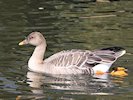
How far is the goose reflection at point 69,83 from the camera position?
1251 centimetres

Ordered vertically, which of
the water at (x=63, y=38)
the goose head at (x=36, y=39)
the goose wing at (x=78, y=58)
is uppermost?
the goose head at (x=36, y=39)

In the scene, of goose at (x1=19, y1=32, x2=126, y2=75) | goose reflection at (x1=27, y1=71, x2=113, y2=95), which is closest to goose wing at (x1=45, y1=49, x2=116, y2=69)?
goose at (x1=19, y1=32, x2=126, y2=75)

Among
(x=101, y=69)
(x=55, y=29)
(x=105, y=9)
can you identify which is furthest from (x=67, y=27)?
(x=101, y=69)

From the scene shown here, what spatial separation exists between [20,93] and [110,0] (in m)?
10.7

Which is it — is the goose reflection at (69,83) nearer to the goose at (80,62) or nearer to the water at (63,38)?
the water at (63,38)

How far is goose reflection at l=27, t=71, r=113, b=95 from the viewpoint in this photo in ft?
41.0

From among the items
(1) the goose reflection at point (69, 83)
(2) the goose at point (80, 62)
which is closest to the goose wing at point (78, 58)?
(2) the goose at point (80, 62)

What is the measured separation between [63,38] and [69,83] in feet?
12.0

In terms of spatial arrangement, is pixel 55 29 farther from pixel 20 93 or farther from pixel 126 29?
pixel 20 93

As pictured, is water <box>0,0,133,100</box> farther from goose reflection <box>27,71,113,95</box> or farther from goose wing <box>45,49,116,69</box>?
goose wing <box>45,49,116,69</box>

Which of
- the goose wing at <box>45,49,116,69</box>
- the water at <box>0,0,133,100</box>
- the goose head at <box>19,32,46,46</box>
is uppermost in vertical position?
the goose head at <box>19,32,46,46</box>

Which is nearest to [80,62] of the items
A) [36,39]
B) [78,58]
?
[78,58]

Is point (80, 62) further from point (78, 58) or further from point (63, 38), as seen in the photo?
point (63, 38)

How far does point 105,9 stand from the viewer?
2064 cm
